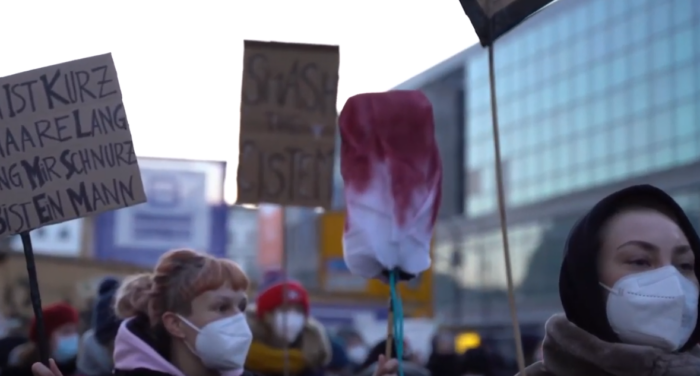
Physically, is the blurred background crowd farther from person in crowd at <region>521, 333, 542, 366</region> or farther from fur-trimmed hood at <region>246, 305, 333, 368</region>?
fur-trimmed hood at <region>246, 305, 333, 368</region>

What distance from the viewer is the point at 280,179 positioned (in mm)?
6625

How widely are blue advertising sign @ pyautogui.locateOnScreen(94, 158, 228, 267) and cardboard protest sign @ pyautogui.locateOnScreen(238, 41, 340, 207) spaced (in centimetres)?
1101

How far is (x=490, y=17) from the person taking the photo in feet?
11.8

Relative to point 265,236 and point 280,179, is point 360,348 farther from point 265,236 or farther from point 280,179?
point 265,236

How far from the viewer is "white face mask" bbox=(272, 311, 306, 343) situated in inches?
280

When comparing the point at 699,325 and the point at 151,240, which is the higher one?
the point at 699,325

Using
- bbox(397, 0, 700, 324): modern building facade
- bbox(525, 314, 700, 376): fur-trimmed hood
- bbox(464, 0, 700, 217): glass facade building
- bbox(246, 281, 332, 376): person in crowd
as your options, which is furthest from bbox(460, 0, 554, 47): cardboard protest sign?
bbox(464, 0, 700, 217): glass facade building

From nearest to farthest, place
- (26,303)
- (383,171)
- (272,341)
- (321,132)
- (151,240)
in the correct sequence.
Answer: (383,171), (321,132), (272,341), (26,303), (151,240)

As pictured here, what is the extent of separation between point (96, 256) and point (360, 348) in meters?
5.58

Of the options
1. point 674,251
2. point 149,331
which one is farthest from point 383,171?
point 149,331

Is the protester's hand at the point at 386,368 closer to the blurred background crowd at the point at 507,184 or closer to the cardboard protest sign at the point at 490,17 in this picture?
the cardboard protest sign at the point at 490,17

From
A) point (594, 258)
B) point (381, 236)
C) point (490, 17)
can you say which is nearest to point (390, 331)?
point (381, 236)

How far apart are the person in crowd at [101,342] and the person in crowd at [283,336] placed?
98 cm

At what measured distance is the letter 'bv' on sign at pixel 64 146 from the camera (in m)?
4.06
